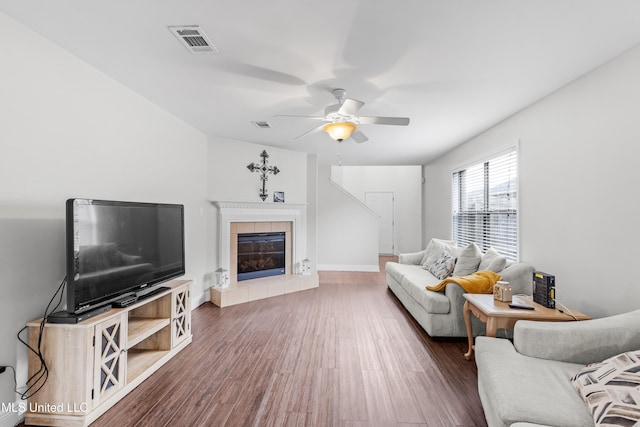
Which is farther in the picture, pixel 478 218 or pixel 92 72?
pixel 478 218

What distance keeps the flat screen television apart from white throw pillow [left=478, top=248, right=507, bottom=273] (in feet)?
11.1

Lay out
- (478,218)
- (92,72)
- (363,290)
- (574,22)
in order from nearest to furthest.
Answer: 1. (574,22)
2. (92,72)
3. (478,218)
4. (363,290)

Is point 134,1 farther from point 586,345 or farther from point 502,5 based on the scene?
point 586,345

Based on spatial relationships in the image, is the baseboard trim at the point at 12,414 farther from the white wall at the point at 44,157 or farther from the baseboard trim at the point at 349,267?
the baseboard trim at the point at 349,267

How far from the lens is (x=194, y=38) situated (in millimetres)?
1947

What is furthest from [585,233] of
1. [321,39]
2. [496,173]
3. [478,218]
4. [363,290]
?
[363,290]

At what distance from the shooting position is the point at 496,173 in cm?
392

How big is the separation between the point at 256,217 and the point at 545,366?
161 inches

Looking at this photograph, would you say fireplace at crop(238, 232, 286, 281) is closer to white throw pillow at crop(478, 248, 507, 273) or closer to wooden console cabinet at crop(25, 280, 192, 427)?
wooden console cabinet at crop(25, 280, 192, 427)

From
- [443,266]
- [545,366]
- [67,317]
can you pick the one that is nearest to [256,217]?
[443,266]

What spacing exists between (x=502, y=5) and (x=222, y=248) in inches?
166

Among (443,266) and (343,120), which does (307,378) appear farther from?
(443,266)

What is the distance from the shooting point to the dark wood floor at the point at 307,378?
190 cm

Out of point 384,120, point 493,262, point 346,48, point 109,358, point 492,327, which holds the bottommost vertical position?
point 109,358
